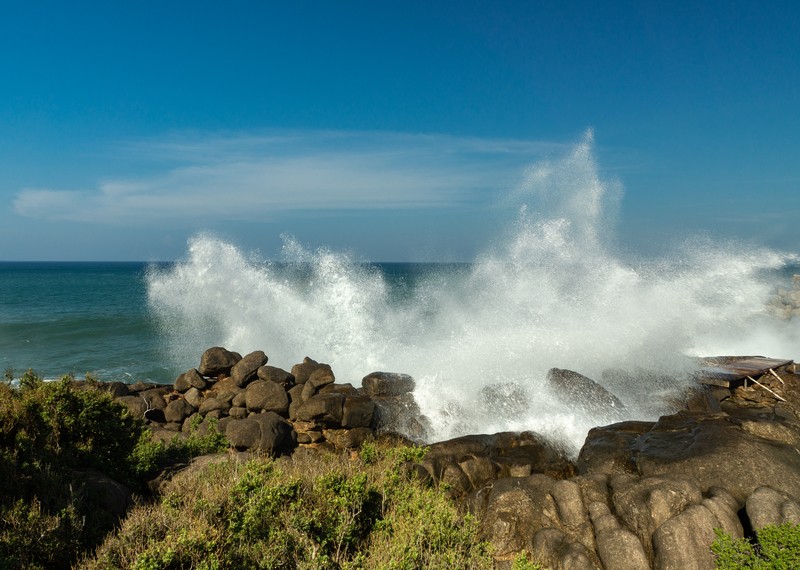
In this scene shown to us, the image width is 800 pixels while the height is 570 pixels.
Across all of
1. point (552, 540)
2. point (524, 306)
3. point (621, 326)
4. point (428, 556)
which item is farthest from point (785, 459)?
point (524, 306)

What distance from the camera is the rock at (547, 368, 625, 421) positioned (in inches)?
611

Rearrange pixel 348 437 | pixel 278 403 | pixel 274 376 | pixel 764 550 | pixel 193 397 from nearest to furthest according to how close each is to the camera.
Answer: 1. pixel 764 550
2. pixel 348 437
3. pixel 278 403
4. pixel 274 376
5. pixel 193 397

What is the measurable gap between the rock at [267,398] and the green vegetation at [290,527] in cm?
836

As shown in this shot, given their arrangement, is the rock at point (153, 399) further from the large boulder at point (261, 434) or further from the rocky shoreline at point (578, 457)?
the large boulder at point (261, 434)

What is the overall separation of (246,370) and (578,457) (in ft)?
37.5

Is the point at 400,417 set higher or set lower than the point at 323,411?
lower

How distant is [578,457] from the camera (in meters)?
11.6

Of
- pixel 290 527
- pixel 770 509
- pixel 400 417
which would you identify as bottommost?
pixel 400 417

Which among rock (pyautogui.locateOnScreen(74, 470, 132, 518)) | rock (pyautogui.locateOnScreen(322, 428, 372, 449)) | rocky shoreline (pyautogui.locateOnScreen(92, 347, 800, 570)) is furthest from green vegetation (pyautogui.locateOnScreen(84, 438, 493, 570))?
rock (pyautogui.locateOnScreen(322, 428, 372, 449))

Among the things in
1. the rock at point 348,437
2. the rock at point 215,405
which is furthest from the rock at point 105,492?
the rock at point 215,405

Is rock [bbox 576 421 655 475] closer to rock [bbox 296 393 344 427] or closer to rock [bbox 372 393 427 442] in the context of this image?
rock [bbox 372 393 427 442]

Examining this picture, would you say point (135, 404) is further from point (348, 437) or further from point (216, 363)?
point (348, 437)

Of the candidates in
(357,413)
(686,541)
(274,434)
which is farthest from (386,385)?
(686,541)

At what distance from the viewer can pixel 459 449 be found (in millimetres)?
11828
